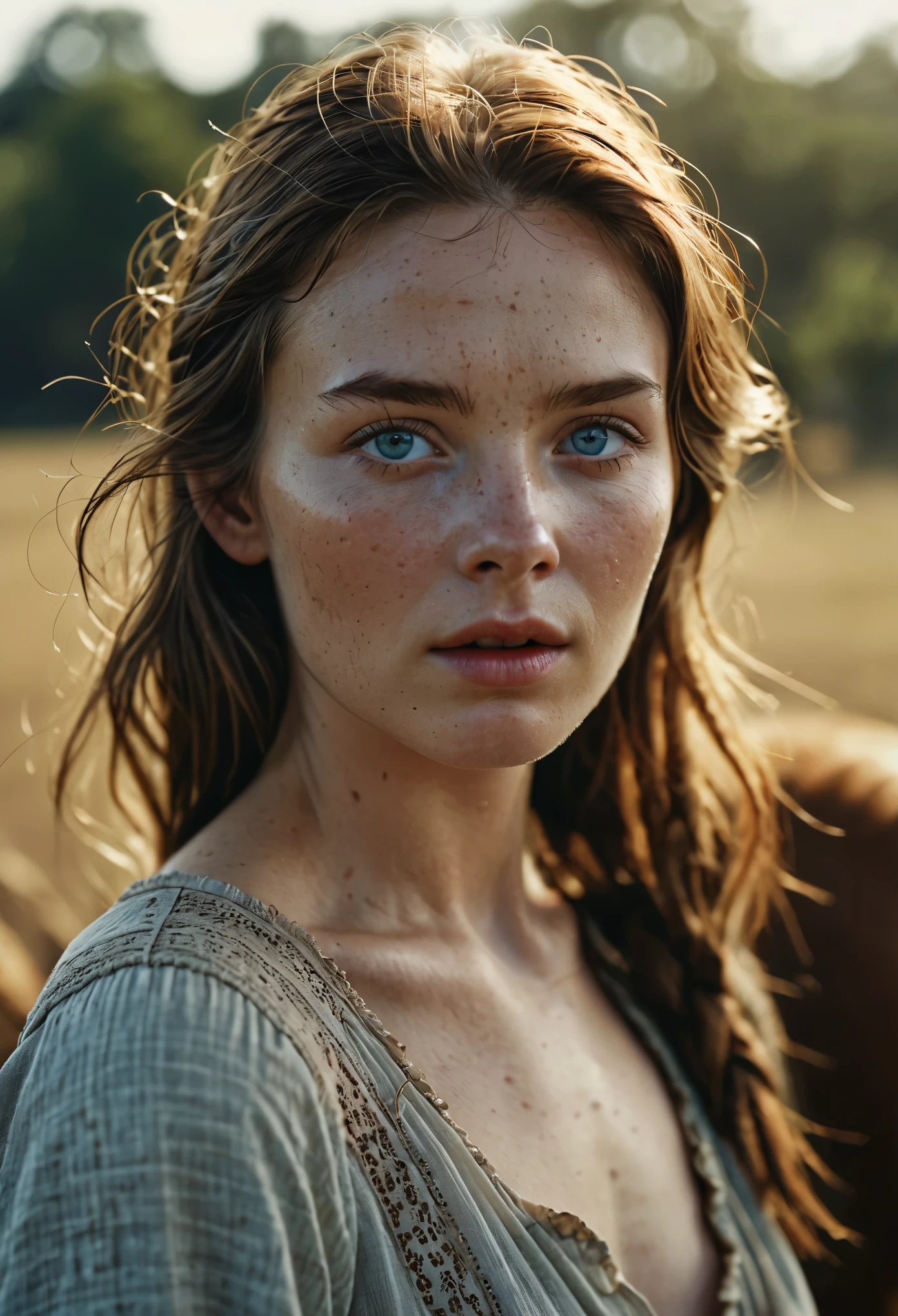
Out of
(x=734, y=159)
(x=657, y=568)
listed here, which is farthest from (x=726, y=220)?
(x=657, y=568)

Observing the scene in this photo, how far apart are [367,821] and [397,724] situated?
18cm

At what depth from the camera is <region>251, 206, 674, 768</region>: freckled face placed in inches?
41.8

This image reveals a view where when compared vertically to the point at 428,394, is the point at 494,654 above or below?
below

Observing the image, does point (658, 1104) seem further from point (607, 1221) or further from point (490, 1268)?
point (490, 1268)

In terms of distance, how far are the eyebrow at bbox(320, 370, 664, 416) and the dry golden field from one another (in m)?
0.38

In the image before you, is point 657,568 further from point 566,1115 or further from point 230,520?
point 566,1115

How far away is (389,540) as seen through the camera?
42.3 inches

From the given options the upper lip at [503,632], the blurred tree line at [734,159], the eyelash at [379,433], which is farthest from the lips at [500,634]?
the blurred tree line at [734,159]

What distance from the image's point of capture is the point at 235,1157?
83cm

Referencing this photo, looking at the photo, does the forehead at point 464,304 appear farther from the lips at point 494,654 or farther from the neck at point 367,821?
the neck at point 367,821

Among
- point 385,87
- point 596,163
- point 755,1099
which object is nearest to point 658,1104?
point 755,1099

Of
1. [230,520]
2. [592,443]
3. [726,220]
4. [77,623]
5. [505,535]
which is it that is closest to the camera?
[505,535]

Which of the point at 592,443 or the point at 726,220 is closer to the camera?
the point at 592,443

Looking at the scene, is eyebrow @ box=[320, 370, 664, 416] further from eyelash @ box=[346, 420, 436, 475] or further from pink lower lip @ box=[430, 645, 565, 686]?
pink lower lip @ box=[430, 645, 565, 686]
